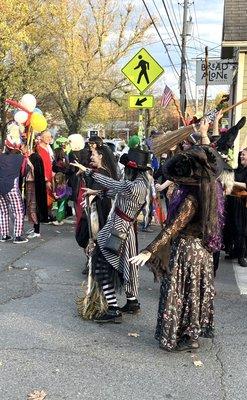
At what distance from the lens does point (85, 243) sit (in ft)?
21.2

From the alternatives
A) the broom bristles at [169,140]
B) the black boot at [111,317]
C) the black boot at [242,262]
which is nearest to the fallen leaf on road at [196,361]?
the black boot at [111,317]

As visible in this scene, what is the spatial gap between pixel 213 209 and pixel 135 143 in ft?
19.9

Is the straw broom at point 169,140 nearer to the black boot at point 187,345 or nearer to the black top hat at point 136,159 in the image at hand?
the black top hat at point 136,159

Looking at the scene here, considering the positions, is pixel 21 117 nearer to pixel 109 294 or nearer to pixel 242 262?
pixel 242 262

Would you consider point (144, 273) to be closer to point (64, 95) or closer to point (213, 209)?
point (213, 209)

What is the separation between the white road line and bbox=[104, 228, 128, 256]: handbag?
2095 millimetres

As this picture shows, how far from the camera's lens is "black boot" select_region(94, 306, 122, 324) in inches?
195

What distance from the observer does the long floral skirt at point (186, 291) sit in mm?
4094

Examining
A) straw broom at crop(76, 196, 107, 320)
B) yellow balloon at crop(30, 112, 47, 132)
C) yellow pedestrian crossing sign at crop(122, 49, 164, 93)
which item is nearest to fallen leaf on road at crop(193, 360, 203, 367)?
straw broom at crop(76, 196, 107, 320)

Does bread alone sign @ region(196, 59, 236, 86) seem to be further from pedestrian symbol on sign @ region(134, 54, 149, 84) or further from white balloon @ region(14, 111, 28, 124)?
white balloon @ region(14, 111, 28, 124)

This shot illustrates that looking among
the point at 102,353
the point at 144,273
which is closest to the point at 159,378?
the point at 102,353

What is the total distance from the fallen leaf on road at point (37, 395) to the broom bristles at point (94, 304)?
1.46 m

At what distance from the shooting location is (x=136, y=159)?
4742 millimetres

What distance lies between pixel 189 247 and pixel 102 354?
118cm
